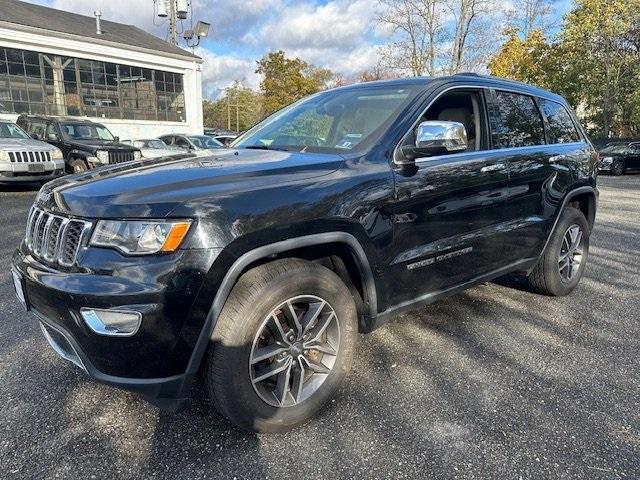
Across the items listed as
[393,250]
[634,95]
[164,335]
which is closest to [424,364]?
[393,250]

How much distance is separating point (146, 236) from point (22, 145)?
9992 millimetres

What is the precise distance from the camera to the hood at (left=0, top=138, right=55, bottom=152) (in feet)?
31.6

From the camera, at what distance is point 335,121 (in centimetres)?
314

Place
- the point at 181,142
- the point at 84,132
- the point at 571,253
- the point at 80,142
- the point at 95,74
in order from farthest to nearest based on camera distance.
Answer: the point at 95,74 < the point at 181,142 < the point at 84,132 < the point at 80,142 < the point at 571,253

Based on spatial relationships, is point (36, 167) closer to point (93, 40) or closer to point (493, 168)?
point (493, 168)

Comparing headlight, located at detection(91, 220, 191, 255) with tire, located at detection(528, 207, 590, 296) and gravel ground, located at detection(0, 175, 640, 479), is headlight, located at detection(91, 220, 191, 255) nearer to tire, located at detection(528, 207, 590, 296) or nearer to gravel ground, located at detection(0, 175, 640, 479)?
gravel ground, located at detection(0, 175, 640, 479)

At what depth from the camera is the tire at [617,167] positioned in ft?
67.6

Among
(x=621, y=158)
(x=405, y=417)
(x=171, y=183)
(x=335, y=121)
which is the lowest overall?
(x=405, y=417)

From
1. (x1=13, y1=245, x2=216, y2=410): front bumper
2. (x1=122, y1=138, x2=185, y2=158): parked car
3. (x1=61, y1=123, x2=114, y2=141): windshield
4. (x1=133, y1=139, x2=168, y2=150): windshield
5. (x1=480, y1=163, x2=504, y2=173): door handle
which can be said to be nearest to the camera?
(x1=13, y1=245, x2=216, y2=410): front bumper

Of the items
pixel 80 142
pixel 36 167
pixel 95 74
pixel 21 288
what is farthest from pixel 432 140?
pixel 95 74

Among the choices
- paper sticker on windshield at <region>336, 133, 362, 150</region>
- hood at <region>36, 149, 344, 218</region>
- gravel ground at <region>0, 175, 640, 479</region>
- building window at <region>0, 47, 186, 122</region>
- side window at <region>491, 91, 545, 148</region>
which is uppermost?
building window at <region>0, 47, 186, 122</region>

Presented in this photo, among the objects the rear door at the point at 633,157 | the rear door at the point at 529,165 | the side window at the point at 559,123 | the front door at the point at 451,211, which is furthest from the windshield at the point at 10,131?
the rear door at the point at 633,157

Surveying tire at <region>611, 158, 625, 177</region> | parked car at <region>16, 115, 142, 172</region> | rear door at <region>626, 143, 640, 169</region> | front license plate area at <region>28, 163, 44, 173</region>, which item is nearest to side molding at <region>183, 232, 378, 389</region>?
front license plate area at <region>28, 163, 44, 173</region>

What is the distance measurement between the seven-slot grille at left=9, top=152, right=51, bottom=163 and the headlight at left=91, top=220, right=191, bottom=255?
9.72 m
